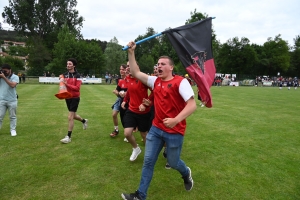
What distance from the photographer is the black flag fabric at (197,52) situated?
4.02 metres

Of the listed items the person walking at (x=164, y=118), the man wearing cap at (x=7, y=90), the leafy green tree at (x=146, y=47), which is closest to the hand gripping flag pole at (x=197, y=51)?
the person walking at (x=164, y=118)

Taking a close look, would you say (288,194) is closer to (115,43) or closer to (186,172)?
(186,172)

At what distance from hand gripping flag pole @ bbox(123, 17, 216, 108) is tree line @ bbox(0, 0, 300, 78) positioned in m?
39.3

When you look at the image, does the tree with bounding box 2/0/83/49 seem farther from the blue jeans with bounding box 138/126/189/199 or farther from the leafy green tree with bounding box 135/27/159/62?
the blue jeans with bounding box 138/126/189/199

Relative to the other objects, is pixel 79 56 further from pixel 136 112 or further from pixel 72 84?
pixel 136 112

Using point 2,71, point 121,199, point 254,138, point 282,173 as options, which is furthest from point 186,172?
→ point 2,71

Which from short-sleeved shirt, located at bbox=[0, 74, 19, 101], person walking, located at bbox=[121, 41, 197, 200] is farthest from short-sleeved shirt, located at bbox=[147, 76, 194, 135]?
short-sleeved shirt, located at bbox=[0, 74, 19, 101]

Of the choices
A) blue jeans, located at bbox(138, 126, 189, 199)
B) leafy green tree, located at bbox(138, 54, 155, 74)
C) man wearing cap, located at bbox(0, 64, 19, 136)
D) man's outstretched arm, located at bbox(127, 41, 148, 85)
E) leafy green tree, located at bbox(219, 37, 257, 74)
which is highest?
leafy green tree, located at bbox(219, 37, 257, 74)

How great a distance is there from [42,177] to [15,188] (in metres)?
0.52

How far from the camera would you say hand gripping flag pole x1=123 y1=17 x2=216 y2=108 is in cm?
402

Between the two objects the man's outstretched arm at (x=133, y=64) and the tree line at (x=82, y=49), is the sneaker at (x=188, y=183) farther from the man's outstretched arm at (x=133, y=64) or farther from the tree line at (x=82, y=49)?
the tree line at (x=82, y=49)

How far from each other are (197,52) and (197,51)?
24mm

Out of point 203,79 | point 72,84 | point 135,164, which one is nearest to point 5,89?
point 72,84

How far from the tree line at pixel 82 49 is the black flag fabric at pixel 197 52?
3932 centimetres
